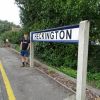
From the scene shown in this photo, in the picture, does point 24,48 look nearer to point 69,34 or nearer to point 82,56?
point 69,34

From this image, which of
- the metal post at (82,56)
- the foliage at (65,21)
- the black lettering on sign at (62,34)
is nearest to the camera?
the metal post at (82,56)

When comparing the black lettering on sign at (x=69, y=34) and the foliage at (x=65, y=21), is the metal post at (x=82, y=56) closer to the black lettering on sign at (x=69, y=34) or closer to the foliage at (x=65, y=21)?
the black lettering on sign at (x=69, y=34)

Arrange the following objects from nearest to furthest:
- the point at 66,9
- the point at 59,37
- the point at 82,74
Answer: the point at 82,74 < the point at 59,37 < the point at 66,9

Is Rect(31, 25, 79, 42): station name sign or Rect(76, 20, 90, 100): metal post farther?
Rect(31, 25, 79, 42): station name sign

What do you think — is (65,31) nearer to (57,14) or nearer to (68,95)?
(68,95)

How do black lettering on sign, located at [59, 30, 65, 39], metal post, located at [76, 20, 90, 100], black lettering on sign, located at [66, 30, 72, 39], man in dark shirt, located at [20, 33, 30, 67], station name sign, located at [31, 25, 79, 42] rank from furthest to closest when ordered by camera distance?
man in dark shirt, located at [20, 33, 30, 67] → black lettering on sign, located at [59, 30, 65, 39] → black lettering on sign, located at [66, 30, 72, 39] → station name sign, located at [31, 25, 79, 42] → metal post, located at [76, 20, 90, 100]

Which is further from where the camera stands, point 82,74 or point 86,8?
point 86,8

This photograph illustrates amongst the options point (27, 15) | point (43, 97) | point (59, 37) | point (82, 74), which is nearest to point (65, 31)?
point (59, 37)

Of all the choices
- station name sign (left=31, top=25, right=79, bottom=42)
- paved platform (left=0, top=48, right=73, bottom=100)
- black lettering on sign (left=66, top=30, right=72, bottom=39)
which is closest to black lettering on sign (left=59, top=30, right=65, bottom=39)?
station name sign (left=31, top=25, right=79, bottom=42)

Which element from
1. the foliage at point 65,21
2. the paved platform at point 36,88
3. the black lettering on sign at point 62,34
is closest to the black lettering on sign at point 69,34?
the black lettering on sign at point 62,34

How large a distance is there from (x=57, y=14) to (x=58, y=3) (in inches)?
69.2

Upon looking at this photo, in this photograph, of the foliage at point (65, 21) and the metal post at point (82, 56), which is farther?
the foliage at point (65, 21)

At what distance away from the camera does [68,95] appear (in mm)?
6664

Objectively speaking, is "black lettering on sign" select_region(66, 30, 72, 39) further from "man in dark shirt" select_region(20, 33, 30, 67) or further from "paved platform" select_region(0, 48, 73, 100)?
"man in dark shirt" select_region(20, 33, 30, 67)
